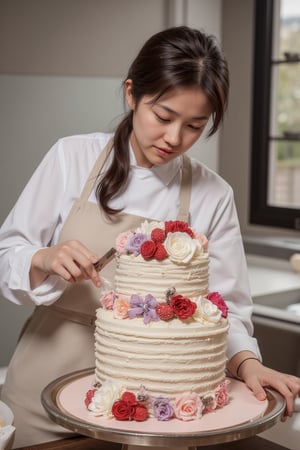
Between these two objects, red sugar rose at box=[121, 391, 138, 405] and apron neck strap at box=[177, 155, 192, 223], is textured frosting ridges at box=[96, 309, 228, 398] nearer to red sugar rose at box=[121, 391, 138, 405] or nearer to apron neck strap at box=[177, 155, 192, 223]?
red sugar rose at box=[121, 391, 138, 405]

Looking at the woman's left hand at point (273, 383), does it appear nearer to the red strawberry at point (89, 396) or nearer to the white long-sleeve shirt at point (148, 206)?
the white long-sleeve shirt at point (148, 206)

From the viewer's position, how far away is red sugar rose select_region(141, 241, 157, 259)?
1296mm

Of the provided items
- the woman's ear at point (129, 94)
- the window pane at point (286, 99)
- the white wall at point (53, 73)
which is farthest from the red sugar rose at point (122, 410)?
the window pane at point (286, 99)

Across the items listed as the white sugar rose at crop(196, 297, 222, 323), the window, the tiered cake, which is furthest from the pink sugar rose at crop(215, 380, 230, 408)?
the window

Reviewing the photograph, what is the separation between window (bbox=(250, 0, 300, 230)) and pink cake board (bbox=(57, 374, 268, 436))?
2.35 metres

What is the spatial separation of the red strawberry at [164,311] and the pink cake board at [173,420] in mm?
164

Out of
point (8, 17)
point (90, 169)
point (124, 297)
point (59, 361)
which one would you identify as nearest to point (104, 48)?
point (8, 17)

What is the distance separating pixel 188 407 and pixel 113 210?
54cm

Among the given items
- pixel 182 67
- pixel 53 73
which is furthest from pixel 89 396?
pixel 53 73

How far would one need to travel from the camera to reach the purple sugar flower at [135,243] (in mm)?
1329

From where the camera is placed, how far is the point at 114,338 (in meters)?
1.29

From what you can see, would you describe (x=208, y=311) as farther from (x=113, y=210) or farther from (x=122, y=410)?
(x=113, y=210)

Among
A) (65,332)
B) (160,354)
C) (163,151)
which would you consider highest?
(163,151)

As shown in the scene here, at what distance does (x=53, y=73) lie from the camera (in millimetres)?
3090
